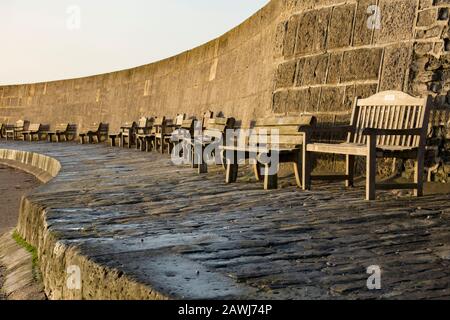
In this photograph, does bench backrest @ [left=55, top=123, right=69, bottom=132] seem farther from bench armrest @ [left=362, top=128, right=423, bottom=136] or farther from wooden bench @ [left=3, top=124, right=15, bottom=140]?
bench armrest @ [left=362, top=128, right=423, bottom=136]

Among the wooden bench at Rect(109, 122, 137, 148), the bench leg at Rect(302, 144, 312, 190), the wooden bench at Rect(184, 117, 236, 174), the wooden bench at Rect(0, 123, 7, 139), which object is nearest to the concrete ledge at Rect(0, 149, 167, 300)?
the bench leg at Rect(302, 144, 312, 190)

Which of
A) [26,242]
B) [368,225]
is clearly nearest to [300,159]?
[368,225]

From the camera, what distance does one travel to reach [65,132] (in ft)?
72.6

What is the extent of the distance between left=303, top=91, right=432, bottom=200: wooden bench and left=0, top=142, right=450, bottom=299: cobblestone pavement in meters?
0.20

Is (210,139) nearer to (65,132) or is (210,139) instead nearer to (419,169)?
(419,169)

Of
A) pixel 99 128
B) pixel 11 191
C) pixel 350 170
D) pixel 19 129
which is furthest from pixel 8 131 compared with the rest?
pixel 350 170

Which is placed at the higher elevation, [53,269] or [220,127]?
[220,127]

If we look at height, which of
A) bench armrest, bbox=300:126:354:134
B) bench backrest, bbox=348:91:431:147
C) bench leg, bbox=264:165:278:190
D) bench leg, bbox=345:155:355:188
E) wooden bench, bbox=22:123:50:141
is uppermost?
bench backrest, bbox=348:91:431:147

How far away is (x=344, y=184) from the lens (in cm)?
593

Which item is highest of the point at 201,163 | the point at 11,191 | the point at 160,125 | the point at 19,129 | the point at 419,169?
the point at 160,125

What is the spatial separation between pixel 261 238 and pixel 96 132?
56.1ft

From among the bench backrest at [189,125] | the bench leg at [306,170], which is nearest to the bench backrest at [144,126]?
the bench backrest at [189,125]

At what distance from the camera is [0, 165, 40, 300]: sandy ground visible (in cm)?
683
